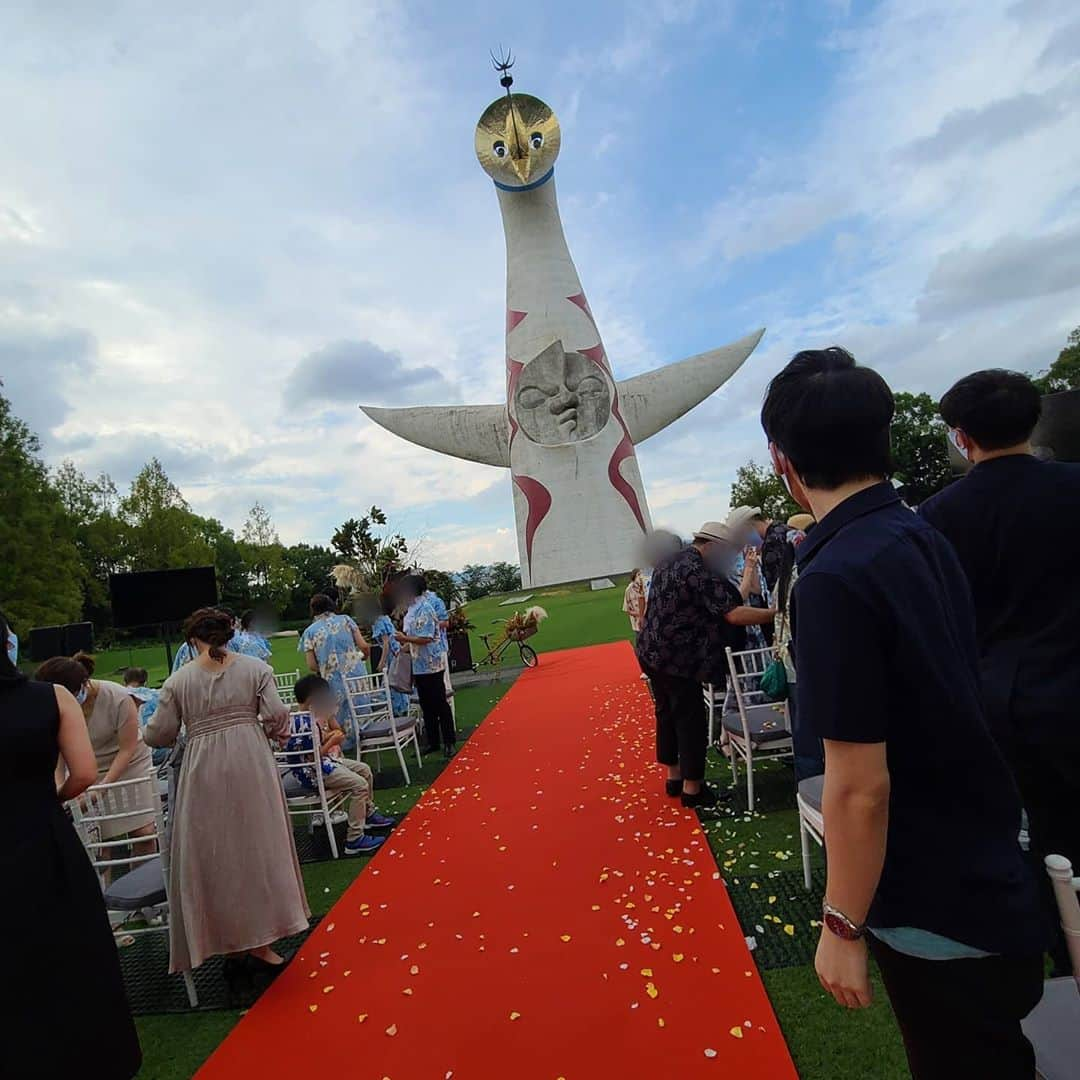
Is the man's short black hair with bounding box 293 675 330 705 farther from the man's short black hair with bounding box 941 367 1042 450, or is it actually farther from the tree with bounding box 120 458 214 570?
the tree with bounding box 120 458 214 570

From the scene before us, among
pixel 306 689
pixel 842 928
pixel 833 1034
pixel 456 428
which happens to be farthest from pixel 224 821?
pixel 456 428

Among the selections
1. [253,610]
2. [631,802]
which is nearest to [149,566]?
[253,610]

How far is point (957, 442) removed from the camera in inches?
75.3

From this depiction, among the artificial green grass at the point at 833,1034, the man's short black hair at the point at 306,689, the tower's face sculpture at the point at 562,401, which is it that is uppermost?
the tower's face sculpture at the point at 562,401

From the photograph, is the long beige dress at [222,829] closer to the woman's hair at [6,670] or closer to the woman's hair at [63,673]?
the woman's hair at [6,670]

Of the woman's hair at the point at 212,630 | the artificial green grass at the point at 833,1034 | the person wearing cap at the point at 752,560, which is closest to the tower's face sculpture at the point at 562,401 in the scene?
the person wearing cap at the point at 752,560

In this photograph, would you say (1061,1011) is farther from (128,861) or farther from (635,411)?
(635,411)

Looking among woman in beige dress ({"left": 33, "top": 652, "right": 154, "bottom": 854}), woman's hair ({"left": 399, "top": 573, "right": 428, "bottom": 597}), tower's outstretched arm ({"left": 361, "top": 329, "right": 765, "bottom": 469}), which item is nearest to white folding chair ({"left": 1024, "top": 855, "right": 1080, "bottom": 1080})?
woman in beige dress ({"left": 33, "top": 652, "right": 154, "bottom": 854})

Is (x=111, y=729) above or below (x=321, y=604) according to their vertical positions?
below

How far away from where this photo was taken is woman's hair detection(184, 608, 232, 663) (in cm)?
277

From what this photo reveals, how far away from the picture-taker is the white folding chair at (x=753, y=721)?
3.70m

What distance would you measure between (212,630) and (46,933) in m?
1.22

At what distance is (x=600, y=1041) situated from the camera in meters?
2.12

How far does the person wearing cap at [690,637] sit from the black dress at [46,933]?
280cm
